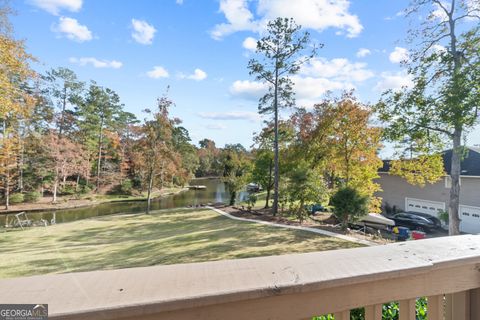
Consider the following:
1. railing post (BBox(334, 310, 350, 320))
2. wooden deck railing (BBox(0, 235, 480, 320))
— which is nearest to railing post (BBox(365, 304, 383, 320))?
wooden deck railing (BBox(0, 235, 480, 320))

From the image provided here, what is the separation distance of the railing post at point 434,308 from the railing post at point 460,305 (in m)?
0.10

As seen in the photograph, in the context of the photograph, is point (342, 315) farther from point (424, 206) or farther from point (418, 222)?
point (424, 206)

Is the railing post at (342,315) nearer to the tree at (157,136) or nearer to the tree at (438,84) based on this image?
the tree at (438,84)

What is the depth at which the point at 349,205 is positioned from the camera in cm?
888

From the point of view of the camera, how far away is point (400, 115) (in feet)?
27.2

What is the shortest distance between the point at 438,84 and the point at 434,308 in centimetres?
912

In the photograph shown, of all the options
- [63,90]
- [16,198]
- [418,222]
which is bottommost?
[16,198]

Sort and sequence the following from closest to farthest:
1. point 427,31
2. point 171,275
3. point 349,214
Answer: point 171,275 → point 427,31 → point 349,214

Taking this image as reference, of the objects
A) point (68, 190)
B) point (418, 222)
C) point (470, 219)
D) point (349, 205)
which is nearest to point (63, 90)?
point (68, 190)

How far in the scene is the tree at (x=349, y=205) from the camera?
8883 millimetres

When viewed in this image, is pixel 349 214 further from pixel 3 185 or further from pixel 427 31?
pixel 3 185

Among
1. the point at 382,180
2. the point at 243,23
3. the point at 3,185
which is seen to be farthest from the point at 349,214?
the point at 3,185

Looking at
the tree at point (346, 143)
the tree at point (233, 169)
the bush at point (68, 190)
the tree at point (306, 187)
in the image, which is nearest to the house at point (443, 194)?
the tree at point (346, 143)

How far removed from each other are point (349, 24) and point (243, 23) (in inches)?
160
